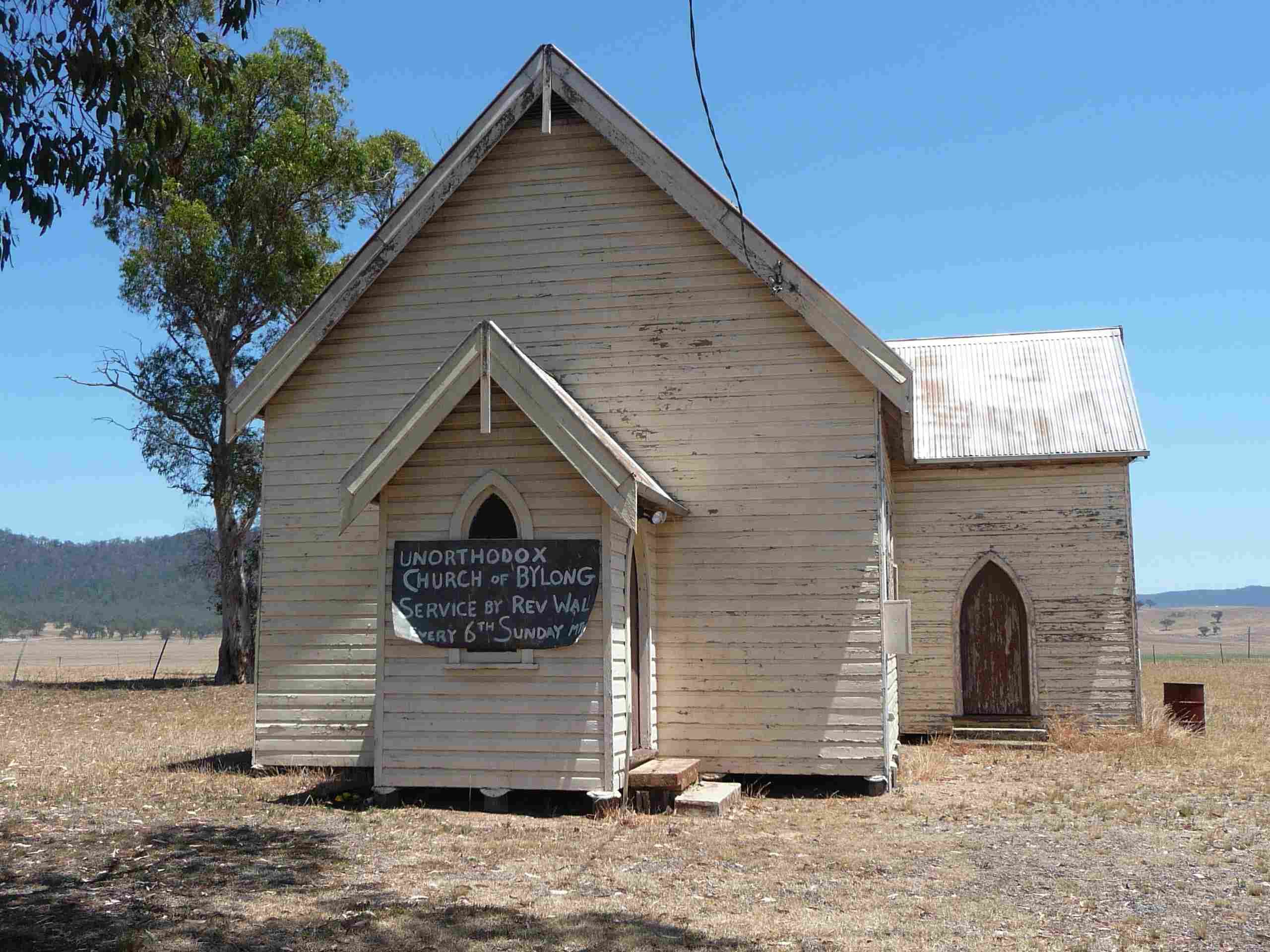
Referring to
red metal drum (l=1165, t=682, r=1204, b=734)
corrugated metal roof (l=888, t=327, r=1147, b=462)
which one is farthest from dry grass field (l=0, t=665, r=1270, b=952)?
corrugated metal roof (l=888, t=327, r=1147, b=462)

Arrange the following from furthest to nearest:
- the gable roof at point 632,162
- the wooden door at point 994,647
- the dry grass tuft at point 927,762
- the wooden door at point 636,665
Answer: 1. the wooden door at point 994,647
2. the dry grass tuft at point 927,762
3. the gable roof at point 632,162
4. the wooden door at point 636,665

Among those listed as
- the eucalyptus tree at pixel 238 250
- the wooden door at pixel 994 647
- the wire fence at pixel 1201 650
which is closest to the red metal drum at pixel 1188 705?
the wooden door at pixel 994 647

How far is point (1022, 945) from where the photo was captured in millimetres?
7129

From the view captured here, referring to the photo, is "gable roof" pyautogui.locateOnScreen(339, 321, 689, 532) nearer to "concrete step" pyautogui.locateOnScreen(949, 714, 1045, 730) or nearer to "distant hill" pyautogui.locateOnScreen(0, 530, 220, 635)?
"concrete step" pyautogui.locateOnScreen(949, 714, 1045, 730)

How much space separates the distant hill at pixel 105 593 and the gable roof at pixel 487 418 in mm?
147739

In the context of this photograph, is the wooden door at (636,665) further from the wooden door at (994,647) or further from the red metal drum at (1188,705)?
the red metal drum at (1188,705)

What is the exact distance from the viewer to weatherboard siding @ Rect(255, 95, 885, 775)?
13250mm

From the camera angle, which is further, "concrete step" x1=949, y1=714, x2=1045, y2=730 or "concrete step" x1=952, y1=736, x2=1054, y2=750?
"concrete step" x1=949, y1=714, x2=1045, y2=730

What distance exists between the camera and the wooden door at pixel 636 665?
42.6ft

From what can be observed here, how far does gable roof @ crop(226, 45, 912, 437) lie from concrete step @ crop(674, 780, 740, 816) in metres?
4.49

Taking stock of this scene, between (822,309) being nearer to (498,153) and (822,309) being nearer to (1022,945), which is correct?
(498,153)

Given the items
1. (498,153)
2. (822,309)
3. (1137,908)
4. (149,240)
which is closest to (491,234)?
(498,153)

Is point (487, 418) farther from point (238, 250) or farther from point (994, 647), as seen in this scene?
point (238, 250)

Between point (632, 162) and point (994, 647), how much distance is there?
987 cm
